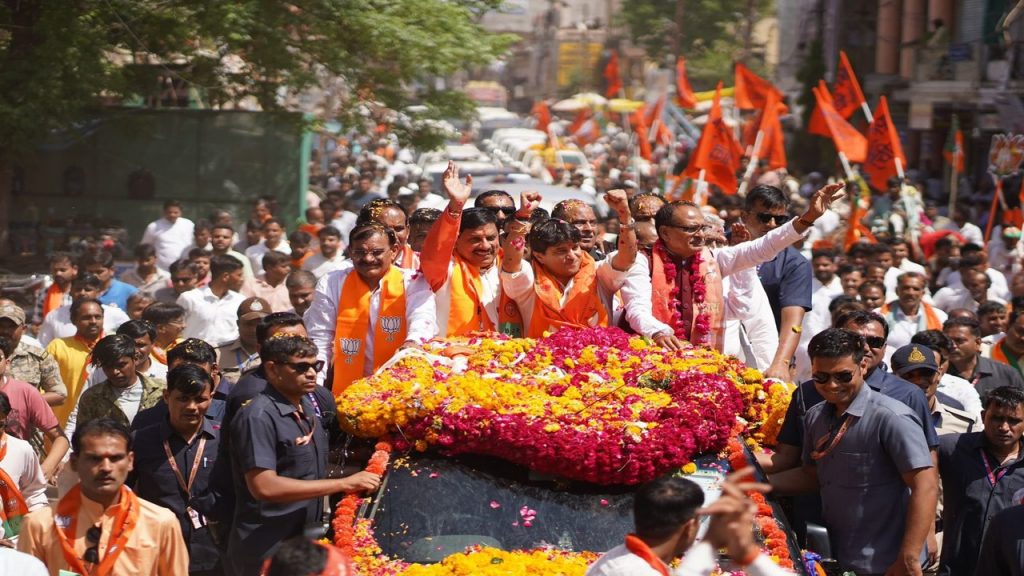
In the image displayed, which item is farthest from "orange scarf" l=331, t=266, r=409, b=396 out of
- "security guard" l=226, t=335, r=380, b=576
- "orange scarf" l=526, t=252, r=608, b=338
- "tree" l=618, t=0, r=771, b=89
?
"tree" l=618, t=0, r=771, b=89

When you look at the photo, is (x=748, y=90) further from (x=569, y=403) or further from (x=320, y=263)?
(x=569, y=403)

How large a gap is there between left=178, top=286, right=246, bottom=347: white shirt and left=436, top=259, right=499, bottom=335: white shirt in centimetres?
414

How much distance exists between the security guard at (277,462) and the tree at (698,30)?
160 feet

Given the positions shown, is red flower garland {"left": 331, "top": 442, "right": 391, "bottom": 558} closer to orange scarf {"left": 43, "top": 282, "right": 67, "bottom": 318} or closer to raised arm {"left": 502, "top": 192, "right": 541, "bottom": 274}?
raised arm {"left": 502, "top": 192, "right": 541, "bottom": 274}

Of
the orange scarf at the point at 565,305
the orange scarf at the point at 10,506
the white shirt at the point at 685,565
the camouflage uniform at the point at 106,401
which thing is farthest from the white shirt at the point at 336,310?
the white shirt at the point at 685,565

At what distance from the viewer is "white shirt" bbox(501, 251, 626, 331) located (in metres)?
8.73

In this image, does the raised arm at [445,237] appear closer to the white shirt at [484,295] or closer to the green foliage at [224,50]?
the white shirt at [484,295]

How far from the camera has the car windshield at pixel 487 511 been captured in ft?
21.4

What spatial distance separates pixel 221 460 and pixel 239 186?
1405 centimetres

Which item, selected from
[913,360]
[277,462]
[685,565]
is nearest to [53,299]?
[277,462]

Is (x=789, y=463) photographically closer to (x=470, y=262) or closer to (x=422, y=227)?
(x=470, y=262)

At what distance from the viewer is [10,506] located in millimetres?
7387

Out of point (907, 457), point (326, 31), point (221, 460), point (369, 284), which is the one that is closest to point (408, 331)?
point (369, 284)

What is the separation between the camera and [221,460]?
7395mm
